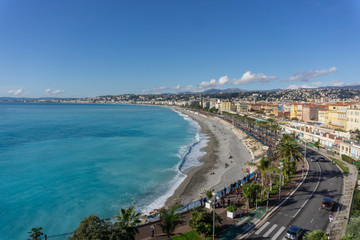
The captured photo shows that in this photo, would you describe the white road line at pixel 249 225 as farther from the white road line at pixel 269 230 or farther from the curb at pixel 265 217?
the white road line at pixel 269 230

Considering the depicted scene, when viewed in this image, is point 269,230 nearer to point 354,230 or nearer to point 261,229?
point 261,229

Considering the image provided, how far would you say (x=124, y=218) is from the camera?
11.7m

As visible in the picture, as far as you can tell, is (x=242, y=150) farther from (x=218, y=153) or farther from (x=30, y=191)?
(x=30, y=191)

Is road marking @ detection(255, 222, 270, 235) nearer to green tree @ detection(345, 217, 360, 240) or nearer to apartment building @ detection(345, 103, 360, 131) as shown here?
green tree @ detection(345, 217, 360, 240)

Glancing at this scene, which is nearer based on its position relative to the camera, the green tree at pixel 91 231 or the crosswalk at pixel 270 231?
the green tree at pixel 91 231

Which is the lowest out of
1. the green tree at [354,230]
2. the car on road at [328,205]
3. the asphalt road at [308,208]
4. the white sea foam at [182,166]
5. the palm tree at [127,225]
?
the white sea foam at [182,166]

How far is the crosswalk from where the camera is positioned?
13.1 metres

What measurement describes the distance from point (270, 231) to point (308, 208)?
492 cm

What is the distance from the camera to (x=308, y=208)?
1636 centimetres

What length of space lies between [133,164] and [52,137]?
36421mm

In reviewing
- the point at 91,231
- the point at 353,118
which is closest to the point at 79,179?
the point at 91,231

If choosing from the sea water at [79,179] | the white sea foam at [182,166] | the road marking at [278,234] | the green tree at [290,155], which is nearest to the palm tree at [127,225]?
the road marking at [278,234]

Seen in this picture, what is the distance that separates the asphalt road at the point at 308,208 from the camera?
1377 centimetres

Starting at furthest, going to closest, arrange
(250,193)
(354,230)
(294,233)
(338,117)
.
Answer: (338,117)
(250,193)
(294,233)
(354,230)
